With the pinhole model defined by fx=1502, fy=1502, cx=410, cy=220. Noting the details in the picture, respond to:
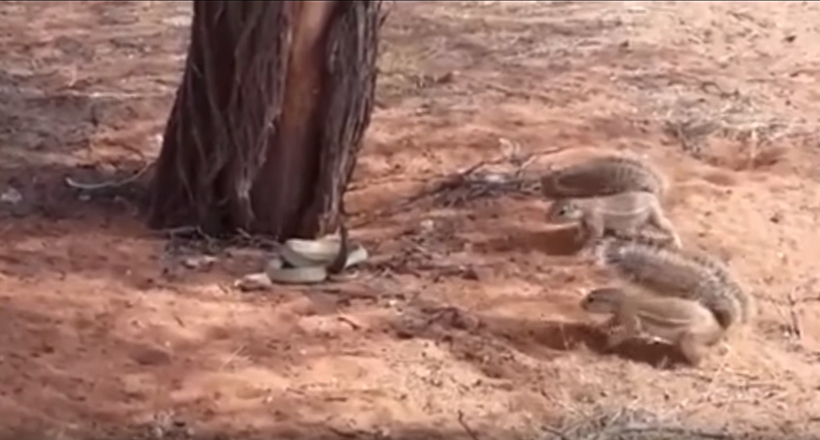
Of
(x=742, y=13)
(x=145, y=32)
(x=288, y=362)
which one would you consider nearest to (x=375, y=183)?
(x=288, y=362)

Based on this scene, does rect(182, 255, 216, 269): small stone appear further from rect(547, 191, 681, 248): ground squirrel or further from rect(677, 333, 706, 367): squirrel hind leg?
rect(677, 333, 706, 367): squirrel hind leg

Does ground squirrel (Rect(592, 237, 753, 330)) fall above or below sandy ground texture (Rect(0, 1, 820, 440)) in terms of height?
above

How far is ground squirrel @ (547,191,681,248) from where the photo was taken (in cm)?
278

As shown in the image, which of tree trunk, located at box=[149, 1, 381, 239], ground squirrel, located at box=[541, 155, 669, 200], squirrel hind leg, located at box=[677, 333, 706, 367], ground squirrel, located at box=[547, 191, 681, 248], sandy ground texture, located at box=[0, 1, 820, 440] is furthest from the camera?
ground squirrel, located at box=[541, 155, 669, 200]

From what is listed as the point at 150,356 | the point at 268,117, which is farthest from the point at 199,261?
the point at 150,356

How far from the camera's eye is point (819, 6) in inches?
169

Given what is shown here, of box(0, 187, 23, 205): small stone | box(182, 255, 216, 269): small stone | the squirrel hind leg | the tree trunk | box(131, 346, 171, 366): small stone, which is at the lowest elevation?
box(182, 255, 216, 269): small stone

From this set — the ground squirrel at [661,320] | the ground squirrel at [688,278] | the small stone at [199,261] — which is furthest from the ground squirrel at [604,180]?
the small stone at [199,261]

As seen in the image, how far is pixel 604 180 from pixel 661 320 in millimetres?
586

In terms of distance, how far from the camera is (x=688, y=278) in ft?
8.10

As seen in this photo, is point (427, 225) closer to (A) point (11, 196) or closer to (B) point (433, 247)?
(B) point (433, 247)

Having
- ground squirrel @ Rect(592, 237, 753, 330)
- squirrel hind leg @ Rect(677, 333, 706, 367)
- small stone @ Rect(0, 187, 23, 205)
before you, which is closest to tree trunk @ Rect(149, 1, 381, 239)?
small stone @ Rect(0, 187, 23, 205)

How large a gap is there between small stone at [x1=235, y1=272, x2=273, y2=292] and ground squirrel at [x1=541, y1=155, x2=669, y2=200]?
0.68m

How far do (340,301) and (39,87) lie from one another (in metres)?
1.30
